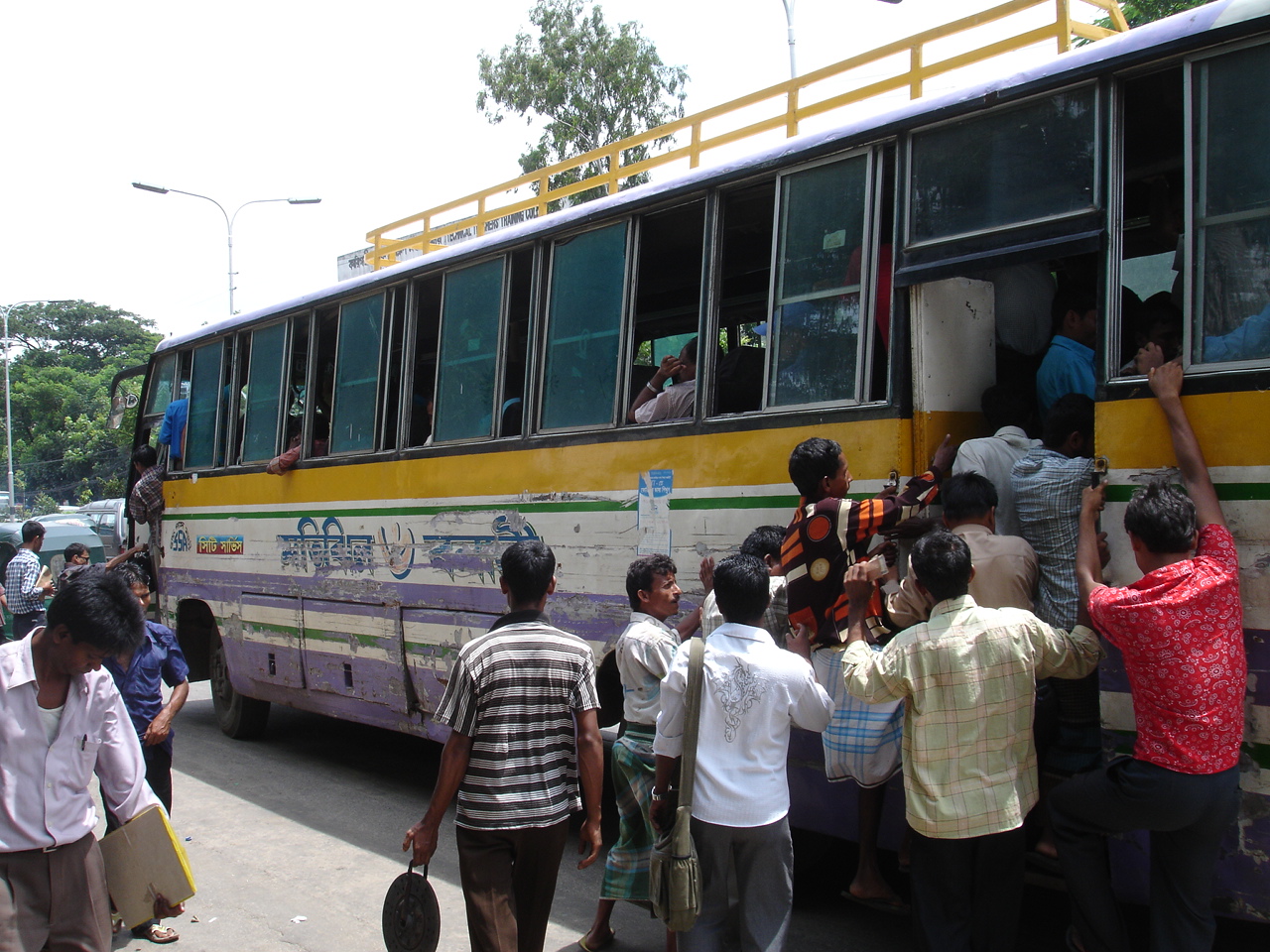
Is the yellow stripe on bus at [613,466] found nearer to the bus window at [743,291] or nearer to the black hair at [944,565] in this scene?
the bus window at [743,291]

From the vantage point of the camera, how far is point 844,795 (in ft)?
15.0

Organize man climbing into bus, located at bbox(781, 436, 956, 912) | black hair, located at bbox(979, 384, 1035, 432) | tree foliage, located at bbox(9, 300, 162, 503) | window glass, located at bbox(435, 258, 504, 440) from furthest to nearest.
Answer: tree foliage, located at bbox(9, 300, 162, 503)
window glass, located at bbox(435, 258, 504, 440)
black hair, located at bbox(979, 384, 1035, 432)
man climbing into bus, located at bbox(781, 436, 956, 912)

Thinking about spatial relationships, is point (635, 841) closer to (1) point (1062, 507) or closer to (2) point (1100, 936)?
(2) point (1100, 936)

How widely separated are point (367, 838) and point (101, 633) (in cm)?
335

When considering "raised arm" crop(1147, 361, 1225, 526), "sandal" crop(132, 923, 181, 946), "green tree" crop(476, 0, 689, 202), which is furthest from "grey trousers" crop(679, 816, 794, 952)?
"green tree" crop(476, 0, 689, 202)

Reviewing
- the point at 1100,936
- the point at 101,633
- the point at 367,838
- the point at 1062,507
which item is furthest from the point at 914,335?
the point at 367,838

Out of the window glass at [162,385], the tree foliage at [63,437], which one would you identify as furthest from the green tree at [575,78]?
the tree foliage at [63,437]

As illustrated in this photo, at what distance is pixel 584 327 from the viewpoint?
5.86 metres

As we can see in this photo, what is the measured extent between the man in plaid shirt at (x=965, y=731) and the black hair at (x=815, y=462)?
718 millimetres

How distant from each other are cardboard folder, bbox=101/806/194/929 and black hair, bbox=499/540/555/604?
137 centimetres

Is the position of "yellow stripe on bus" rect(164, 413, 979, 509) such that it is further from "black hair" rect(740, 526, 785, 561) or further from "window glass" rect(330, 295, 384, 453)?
"black hair" rect(740, 526, 785, 561)

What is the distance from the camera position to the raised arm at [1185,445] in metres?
3.38

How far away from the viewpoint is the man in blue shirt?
4340mm

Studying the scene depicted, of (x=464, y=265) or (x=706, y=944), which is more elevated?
(x=464, y=265)
